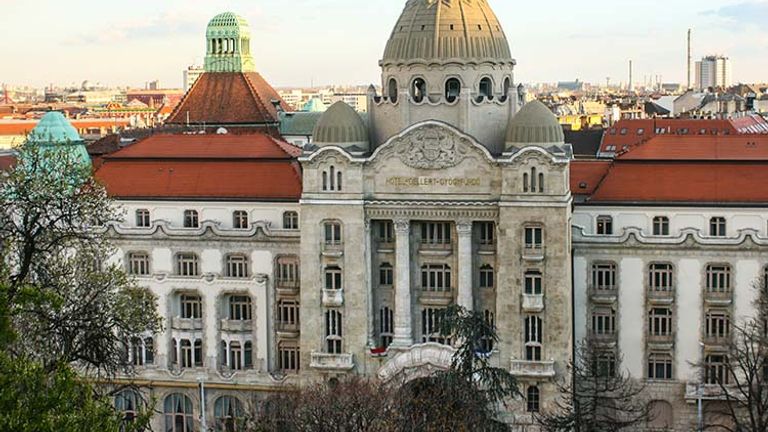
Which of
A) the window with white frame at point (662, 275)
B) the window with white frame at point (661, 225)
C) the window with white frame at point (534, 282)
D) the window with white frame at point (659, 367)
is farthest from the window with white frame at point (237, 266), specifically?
the window with white frame at point (659, 367)

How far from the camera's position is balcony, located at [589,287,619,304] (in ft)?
260

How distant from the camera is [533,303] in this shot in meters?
76.1

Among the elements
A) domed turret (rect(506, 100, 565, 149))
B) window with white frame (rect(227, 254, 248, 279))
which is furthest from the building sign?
window with white frame (rect(227, 254, 248, 279))

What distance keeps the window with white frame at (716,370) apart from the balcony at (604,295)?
21.3ft

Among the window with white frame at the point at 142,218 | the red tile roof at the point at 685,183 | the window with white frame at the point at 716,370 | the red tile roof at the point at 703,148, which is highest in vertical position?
the red tile roof at the point at 703,148

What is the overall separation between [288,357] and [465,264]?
14.2m

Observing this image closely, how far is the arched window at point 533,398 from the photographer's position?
76.4 metres

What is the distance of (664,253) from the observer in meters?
78.5

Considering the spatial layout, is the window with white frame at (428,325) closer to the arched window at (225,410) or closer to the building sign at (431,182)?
the building sign at (431,182)

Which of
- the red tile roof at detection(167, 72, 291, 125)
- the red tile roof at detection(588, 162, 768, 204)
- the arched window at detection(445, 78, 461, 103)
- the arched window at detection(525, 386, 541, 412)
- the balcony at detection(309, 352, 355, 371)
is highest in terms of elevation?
the red tile roof at detection(167, 72, 291, 125)

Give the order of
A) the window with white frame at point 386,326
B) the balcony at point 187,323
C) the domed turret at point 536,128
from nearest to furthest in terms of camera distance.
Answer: the domed turret at point 536,128 < the window with white frame at point 386,326 < the balcony at point 187,323

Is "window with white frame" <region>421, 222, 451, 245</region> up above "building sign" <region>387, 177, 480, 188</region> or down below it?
below

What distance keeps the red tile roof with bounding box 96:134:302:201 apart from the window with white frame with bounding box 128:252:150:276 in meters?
3.87

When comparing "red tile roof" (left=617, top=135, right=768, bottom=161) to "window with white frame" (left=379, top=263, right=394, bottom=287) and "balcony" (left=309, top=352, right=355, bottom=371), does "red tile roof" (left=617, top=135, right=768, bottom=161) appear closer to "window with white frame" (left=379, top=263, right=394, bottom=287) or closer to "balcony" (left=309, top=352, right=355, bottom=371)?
"window with white frame" (left=379, top=263, right=394, bottom=287)
